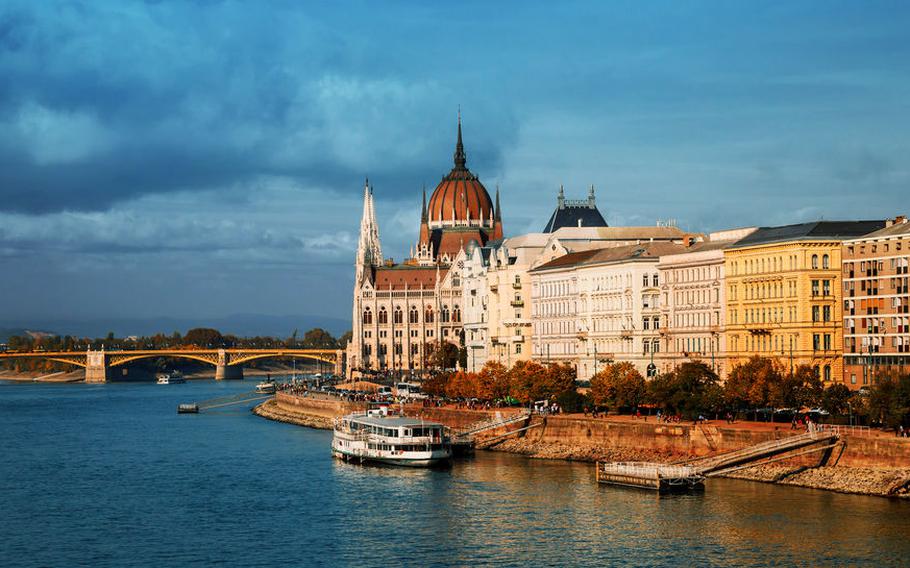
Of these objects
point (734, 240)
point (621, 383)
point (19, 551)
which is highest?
point (734, 240)

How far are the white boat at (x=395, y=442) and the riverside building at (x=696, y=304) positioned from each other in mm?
18265

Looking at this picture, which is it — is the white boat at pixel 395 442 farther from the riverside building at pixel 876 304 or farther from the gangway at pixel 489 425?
the riverside building at pixel 876 304

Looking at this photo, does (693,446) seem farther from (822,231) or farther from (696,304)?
(696,304)

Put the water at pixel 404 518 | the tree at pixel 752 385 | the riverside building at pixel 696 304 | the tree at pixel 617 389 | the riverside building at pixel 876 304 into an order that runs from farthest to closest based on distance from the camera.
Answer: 1. the riverside building at pixel 696 304
2. the tree at pixel 617 389
3. the riverside building at pixel 876 304
4. the tree at pixel 752 385
5. the water at pixel 404 518

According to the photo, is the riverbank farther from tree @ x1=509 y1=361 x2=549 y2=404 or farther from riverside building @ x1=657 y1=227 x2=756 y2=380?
riverside building @ x1=657 y1=227 x2=756 y2=380

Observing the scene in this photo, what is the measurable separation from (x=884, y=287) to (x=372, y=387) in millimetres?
86885

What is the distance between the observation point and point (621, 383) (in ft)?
336

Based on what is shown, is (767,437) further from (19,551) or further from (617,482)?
(19,551)

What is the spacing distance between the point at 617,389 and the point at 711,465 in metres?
20.1

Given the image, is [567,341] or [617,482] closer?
[617,482]

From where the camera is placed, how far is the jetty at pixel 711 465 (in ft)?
260

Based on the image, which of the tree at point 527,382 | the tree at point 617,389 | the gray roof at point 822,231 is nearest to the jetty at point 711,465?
the tree at point 617,389

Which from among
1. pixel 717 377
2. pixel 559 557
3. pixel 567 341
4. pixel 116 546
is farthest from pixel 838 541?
pixel 567 341

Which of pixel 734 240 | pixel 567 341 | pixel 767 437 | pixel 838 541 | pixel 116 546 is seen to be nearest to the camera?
pixel 838 541
